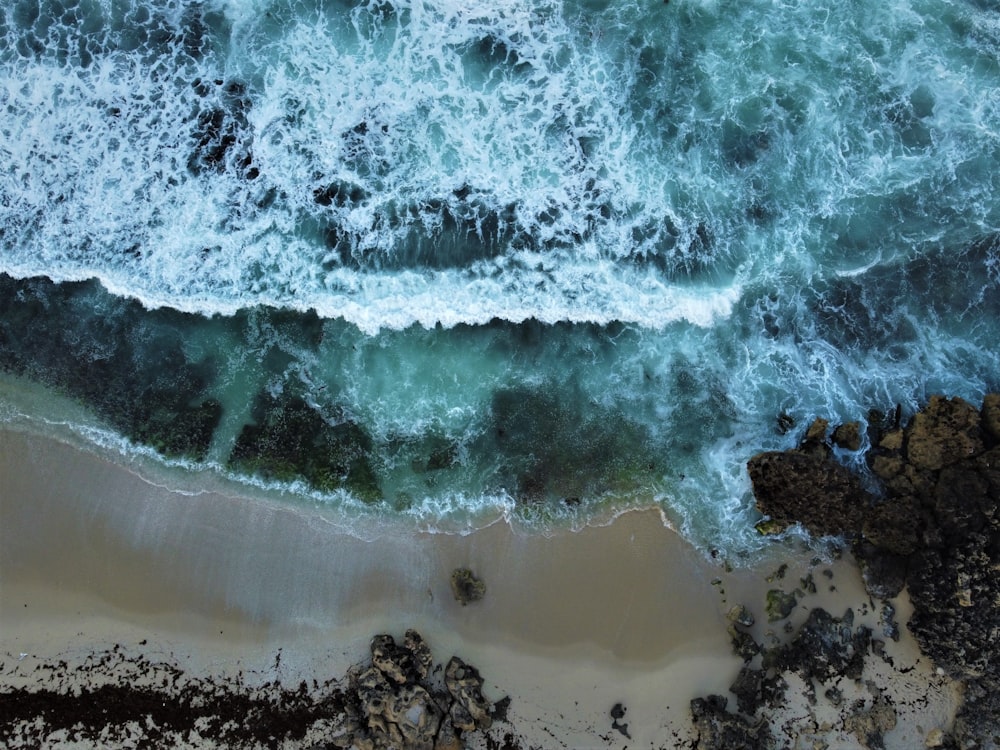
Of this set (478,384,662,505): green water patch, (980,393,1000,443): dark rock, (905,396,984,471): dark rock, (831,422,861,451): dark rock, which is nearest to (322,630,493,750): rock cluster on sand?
(478,384,662,505): green water patch

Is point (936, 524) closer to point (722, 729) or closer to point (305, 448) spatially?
point (722, 729)

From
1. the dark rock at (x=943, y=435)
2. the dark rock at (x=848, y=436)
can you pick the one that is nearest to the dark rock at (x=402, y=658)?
the dark rock at (x=848, y=436)

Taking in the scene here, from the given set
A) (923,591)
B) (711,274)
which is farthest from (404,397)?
(923,591)

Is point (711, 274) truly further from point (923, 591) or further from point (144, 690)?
point (144, 690)

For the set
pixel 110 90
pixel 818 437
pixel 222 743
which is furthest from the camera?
pixel 110 90

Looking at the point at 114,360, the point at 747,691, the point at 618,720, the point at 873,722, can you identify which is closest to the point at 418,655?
the point at 618,720
